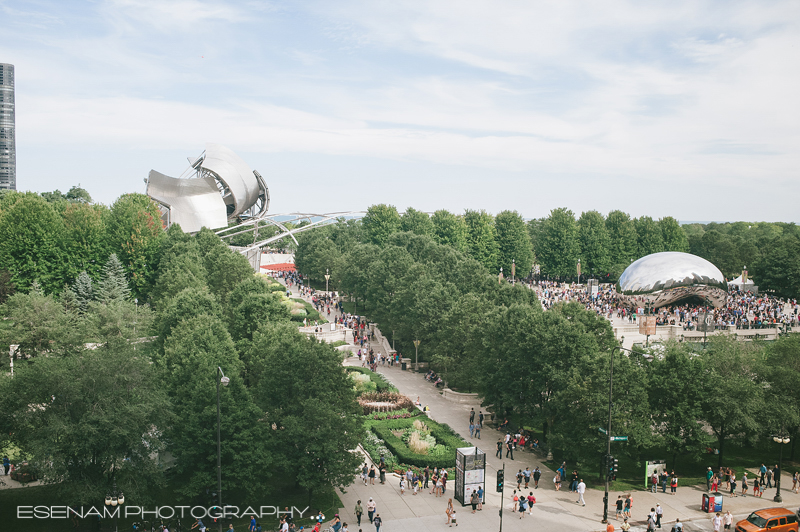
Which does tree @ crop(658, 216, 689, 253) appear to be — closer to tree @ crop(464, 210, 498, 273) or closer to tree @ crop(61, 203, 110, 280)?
tree @ crop(464, 210, 498, 273)

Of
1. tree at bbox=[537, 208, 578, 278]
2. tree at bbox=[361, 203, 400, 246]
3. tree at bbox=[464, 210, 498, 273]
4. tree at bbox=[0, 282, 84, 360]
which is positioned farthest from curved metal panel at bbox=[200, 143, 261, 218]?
tree at bbox=[0, 282, 84, 360]

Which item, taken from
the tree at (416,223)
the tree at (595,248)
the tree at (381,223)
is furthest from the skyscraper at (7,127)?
Result: the tree at (595,248)

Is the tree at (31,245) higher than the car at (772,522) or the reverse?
higher

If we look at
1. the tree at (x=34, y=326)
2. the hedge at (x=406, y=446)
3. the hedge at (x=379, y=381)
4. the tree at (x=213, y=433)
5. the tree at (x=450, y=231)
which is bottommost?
the hedge at (x=406, y=446)

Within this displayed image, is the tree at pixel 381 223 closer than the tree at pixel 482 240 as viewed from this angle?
No

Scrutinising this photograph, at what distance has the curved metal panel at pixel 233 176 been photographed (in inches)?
3839

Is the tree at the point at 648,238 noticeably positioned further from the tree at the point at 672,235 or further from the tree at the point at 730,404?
the tree at the point at 730,404

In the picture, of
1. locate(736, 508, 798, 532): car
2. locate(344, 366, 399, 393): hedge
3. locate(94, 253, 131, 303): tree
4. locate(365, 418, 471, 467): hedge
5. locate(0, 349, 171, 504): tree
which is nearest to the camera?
locate(0, 349, 171, 504): tree

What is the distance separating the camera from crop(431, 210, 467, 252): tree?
9688cm

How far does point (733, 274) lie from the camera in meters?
108

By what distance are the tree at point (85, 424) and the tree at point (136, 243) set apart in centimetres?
4081

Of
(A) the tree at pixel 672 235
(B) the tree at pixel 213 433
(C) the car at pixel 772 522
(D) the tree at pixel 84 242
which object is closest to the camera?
(C) the car at pixel 772 522

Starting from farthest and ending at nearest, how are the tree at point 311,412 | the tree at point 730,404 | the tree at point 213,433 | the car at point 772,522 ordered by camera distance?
the tree at point 730,404
the tree at point 311,412
the tree at point 213,433
the car at point 772,522

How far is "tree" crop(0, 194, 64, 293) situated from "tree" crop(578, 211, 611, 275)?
2922 inches
